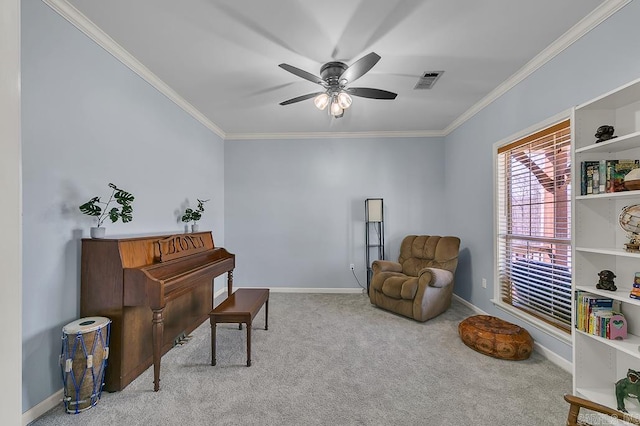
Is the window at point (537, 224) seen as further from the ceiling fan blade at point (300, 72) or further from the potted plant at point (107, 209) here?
the potted plant at point (107, 209)

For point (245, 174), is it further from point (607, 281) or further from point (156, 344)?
point (607, 281)

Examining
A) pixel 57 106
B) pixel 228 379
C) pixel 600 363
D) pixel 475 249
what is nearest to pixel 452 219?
pixel 475 249

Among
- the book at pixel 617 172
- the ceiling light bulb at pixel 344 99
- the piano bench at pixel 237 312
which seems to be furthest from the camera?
the ceiling light bulb at pixel 344 99

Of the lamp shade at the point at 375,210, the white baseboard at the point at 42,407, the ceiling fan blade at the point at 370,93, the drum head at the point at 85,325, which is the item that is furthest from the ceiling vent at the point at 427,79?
the white baseboard at the point at 42,407

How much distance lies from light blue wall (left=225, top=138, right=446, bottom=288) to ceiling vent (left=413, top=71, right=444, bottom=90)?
1637 millimetres

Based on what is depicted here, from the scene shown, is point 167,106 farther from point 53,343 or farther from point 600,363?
point 600,363

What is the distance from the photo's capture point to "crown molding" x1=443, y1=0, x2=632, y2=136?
190cm

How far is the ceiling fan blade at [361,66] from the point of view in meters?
2.02

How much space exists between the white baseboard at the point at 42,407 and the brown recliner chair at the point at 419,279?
310 cm

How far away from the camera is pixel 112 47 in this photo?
2.33 meters

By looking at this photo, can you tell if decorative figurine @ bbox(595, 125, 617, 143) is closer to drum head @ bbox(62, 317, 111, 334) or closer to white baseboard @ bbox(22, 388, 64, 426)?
drum head @ bbox(62, 317, 111, 334)

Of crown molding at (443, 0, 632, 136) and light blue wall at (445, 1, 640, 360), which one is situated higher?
crown molding at (443, 0, 632, 136)

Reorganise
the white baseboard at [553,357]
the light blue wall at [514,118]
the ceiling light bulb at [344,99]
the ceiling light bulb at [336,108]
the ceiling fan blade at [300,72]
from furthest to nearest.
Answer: the ceiling light bulb at [336,108] → the ceiling light bulb at [344,99] → the white baseboard at [553,357] → the ceiling fan blade at [300,72] → the light blue wall at [514,118]

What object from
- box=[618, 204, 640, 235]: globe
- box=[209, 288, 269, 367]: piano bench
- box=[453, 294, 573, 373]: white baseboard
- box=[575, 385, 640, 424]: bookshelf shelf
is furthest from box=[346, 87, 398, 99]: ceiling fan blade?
box=[453, 294, 573, 373]: white baseboard
